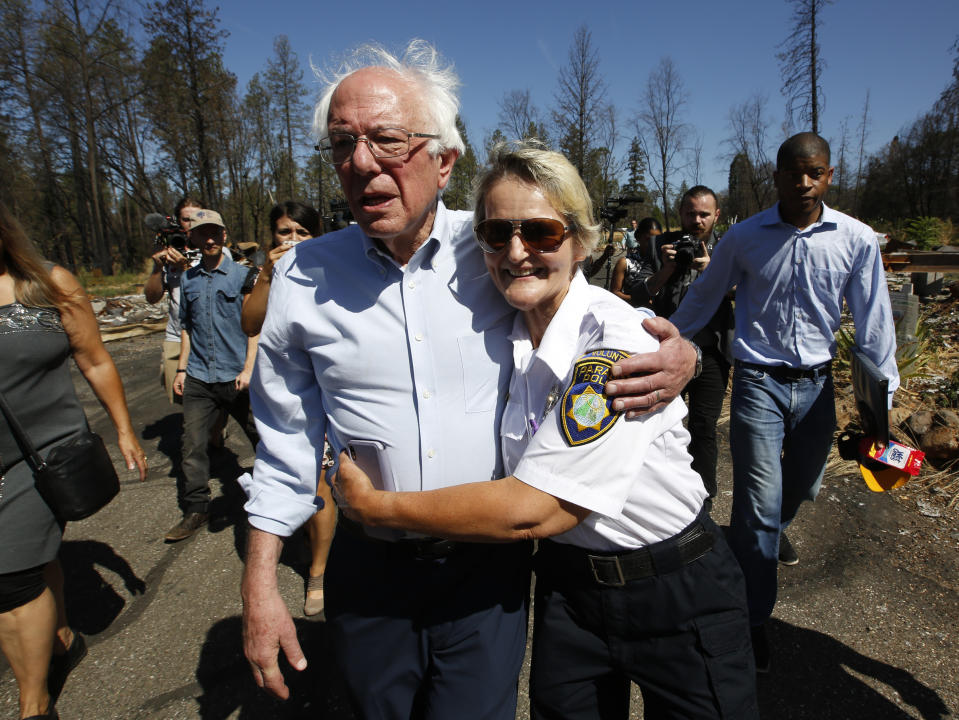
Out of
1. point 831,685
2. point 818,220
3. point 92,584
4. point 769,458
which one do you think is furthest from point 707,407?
point 92,584

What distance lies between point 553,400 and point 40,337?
7.12ft

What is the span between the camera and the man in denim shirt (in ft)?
13.1

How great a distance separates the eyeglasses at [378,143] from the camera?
1447 millimetres

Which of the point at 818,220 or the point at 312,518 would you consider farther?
the point at 312,518

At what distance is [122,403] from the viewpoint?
280 centimetres

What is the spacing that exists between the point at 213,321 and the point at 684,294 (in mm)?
3504

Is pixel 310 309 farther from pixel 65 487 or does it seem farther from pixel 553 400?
pixel 65 487

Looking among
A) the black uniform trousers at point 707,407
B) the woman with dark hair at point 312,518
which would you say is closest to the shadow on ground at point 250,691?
the woman with dark hair at point 312,518

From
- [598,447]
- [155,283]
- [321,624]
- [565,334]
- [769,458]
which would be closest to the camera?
[598,447]

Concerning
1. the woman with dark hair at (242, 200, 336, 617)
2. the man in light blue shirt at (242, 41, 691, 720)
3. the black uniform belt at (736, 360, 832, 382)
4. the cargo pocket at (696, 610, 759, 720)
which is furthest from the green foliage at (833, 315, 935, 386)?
the man in light blue shirt at (242, 41, 691, 720)

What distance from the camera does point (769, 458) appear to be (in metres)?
2.54

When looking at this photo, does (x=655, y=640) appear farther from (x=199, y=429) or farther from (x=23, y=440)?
(x=199, y=429)

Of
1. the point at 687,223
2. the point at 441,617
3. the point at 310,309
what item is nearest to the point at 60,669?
the point at 441,617

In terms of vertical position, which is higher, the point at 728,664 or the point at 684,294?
the point at 684,294
